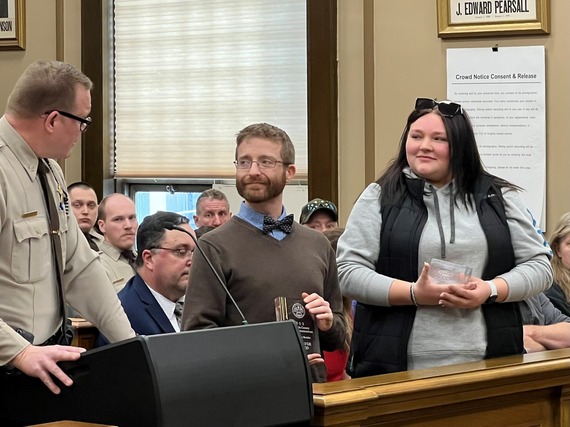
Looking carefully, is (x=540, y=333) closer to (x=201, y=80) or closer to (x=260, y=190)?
(x=260, y=190)

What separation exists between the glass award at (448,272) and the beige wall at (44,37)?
3.97 m

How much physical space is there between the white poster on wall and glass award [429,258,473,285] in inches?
99.1

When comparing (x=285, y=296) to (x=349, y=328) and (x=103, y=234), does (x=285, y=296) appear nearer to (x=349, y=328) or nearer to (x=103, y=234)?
(x=349, y=328)

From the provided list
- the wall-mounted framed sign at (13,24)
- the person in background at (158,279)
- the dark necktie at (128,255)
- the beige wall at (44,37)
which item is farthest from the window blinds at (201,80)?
the person in background at (158,279)

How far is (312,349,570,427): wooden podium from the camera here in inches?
82.1

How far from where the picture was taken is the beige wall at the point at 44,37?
5.93 metres

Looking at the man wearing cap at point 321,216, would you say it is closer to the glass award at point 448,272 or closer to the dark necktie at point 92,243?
the dark necktie at point 92,243

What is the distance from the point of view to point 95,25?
5961mm

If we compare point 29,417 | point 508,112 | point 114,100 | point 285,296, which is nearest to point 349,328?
point 285,296

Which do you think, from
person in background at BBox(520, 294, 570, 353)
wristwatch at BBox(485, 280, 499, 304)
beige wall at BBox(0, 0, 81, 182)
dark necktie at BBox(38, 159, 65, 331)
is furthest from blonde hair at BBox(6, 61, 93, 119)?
beige wall at BBox(0, 0, 81, 182)

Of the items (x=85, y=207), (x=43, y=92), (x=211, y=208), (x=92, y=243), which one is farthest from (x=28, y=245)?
(x=211, y=208)

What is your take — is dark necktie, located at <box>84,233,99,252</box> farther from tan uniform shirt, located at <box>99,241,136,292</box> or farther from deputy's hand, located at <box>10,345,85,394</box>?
deputy's hand, located at <box>10,345,85,394</box>

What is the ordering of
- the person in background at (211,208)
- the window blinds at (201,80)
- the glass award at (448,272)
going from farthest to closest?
the window blinds at (201,80)
the person in background at (211,208)
the glass award at (448,272)

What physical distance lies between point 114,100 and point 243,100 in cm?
86
